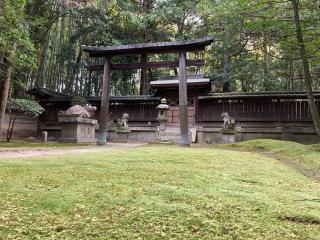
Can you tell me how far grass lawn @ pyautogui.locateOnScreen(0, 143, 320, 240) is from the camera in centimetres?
277

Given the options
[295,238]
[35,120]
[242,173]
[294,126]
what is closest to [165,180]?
[242,173]

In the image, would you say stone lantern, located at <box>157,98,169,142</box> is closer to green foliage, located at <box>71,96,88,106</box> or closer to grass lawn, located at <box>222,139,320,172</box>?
green foliage, located at <box>71,96,88,106</box>

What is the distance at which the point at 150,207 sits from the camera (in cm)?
332

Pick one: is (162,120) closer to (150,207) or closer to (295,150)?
(295,150)

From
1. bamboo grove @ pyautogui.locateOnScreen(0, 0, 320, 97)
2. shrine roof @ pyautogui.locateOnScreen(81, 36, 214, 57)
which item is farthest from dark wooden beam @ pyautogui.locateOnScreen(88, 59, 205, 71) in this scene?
bamboo grove @ pyautogui.locateOnScreen(0, 0, 320, 97)

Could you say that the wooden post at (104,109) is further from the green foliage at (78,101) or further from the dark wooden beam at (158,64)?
the green foliage at (78,101)

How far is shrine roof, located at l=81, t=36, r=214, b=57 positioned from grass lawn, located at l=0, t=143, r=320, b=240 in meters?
10.1

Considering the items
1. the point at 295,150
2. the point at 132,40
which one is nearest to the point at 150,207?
the point at 295,150

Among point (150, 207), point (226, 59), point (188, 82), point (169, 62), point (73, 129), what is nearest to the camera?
point (150, 207)

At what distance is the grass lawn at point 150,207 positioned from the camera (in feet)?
9.10

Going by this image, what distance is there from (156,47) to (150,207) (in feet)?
40.8

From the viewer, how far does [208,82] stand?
21891mm

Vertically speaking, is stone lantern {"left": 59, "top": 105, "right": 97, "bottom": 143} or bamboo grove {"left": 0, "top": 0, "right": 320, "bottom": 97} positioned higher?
bamboo grove {"left": 0, "top": 0, "right": 320, "bottom": 97}

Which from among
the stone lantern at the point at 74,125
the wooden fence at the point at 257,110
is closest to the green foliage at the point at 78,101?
the stone lantern at the point at 74,125
